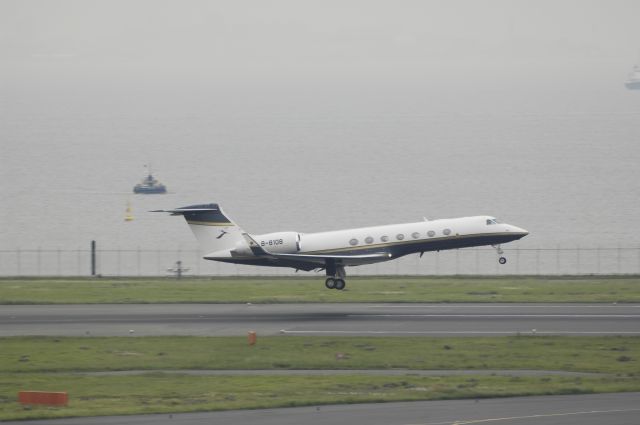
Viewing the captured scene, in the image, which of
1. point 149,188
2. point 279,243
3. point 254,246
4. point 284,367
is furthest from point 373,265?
point 149,188

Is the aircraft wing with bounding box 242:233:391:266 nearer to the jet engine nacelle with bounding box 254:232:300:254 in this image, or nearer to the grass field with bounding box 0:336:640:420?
the jet engine nacelle with bounding box 254:232:300:254

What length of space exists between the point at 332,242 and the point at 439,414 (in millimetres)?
28406

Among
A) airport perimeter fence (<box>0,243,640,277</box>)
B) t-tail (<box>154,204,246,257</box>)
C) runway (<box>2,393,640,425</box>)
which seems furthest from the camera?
airport perimeter fence (<box>0,243,640,277</box>)

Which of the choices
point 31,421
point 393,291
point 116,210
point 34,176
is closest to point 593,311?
point 393,291

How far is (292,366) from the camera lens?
134 feet

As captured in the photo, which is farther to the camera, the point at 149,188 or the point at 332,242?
the point at 149,188

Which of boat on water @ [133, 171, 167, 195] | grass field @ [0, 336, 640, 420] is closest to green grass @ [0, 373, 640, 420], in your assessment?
grass field @ [0, 336, 640, 420]

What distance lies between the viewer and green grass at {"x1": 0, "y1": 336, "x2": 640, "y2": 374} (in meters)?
40.8

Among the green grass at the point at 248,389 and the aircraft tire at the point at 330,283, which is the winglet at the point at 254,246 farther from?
the green grass at the point at 248,389

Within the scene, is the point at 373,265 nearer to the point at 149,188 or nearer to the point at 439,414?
the point at 149,188

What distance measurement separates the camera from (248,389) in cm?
3647

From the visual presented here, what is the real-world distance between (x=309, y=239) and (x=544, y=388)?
25.8 metres

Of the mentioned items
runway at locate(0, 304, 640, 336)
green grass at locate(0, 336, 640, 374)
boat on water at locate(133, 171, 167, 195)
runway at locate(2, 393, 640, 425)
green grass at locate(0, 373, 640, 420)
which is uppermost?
boat on water at locate(133, 171, 167, 195)

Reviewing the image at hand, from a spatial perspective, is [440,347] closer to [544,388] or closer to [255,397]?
[544,388]
